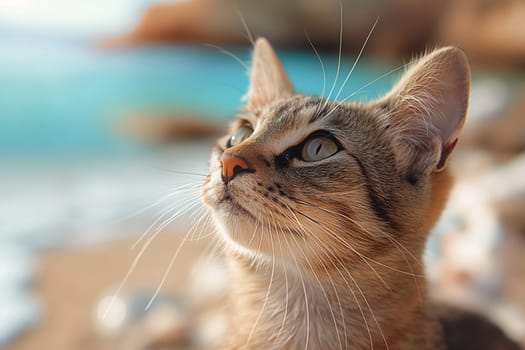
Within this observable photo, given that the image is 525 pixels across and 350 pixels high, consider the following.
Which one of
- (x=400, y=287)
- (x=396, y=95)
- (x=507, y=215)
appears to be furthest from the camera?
(x=507, y=215)

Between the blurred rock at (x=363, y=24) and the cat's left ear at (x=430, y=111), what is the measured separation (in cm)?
574

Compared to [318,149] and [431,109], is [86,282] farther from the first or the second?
[431,109]

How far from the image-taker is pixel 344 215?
1294mm

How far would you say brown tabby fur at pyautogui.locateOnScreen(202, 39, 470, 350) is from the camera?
127 centimetres

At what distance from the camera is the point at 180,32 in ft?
23.9

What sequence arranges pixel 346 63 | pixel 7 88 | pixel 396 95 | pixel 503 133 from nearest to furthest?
1. pixel 396 95
2. pixel 503 133
3. pixel 7 88
4. pixel 346 63

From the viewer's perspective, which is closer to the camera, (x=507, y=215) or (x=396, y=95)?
(x=396, y=95)

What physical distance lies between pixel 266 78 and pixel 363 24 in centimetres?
615

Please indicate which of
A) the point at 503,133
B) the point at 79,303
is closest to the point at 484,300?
the point at 79,303

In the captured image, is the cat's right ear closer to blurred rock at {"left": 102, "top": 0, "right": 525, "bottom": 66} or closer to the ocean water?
the ocean water

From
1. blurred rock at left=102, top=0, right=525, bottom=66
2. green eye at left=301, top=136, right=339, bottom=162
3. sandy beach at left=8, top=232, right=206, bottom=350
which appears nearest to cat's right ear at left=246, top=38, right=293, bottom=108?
green eye at left=301, top=136, right=339, bottom=162

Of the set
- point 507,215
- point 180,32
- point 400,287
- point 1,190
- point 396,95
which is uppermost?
point 180,32

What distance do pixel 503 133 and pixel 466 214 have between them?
86.0 inches

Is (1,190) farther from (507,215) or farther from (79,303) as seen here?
(507,215)
